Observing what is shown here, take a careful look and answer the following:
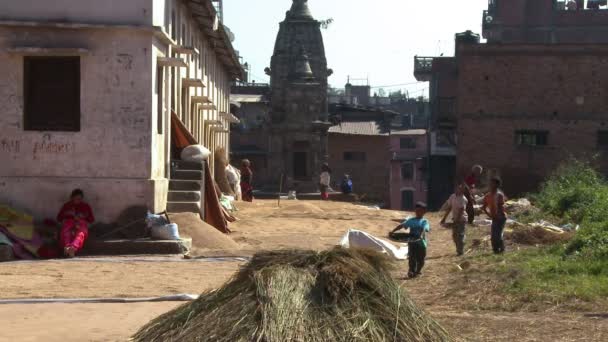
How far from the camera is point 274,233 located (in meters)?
22.8

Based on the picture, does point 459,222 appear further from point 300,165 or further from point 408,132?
point 408,132

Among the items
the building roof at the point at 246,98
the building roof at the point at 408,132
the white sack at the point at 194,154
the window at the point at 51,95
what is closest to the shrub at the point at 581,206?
the white sack at the point at 194,154

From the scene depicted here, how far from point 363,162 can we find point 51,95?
157 ft

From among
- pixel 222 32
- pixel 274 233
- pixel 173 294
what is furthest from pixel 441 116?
pixel 173 294

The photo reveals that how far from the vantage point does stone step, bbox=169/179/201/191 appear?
21.6 meters

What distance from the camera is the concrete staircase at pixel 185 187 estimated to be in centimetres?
2092

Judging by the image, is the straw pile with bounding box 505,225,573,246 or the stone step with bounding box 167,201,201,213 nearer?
the straw pile with bounding box 505,225,573,246

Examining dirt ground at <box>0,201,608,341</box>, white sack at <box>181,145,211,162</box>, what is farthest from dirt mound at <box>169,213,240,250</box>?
white sack at <box>181,145,211,162</box>

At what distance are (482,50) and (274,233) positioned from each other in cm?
2347

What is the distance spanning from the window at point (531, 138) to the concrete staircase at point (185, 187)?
78.9ft

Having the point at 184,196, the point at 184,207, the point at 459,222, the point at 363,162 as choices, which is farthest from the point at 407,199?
the point at 459,222

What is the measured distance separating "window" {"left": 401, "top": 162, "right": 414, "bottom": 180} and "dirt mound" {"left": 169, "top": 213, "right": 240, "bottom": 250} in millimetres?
58055

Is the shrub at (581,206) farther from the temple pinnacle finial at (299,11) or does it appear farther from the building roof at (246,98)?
the building roof at (246,98)

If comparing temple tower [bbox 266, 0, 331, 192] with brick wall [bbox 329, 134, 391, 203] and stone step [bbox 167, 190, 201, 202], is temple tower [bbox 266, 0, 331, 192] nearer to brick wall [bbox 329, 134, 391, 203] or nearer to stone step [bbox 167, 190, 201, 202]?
brick wall [bbox 329, 134, 391, 203]
